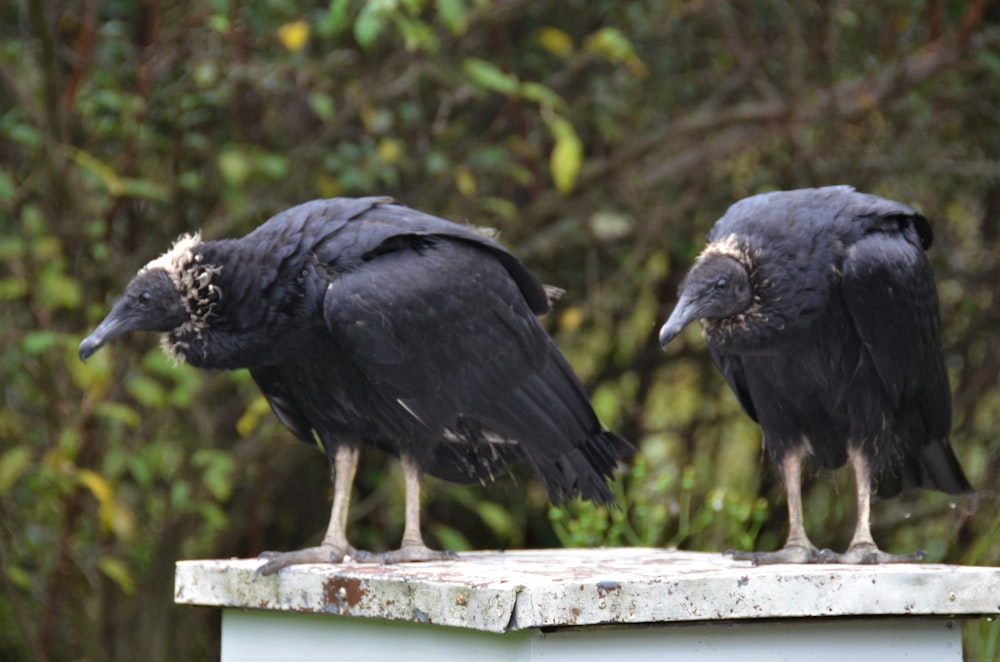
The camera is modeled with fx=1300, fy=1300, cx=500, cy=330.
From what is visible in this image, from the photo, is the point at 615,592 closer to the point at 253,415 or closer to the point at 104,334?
the point at 104,334

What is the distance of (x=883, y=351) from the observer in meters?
2.89

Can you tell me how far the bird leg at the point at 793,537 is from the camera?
9.53 ft

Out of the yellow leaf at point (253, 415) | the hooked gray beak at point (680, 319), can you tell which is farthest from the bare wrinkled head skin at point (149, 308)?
the yellow leaf at point (253, 415)

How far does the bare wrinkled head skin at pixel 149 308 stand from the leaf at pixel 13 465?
5.01 feet

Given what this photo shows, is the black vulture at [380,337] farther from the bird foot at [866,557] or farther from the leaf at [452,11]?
the leaf at [452,11]

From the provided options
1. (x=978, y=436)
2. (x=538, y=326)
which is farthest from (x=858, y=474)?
(x=978, y=436)

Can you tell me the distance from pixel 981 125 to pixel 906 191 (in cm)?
51

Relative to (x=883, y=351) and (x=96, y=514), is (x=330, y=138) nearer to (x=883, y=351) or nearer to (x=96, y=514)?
(x=96, y=514)

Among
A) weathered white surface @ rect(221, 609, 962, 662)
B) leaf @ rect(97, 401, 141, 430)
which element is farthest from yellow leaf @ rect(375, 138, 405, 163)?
weathered white surface @ rect(221, 609, 962, 662)

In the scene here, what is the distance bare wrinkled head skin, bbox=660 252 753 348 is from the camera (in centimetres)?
292

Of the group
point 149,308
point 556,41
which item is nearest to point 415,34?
point 556,41

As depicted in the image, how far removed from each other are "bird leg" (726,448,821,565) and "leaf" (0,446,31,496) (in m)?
2.55

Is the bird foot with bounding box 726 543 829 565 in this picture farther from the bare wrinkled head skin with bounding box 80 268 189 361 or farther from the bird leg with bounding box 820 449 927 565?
the bare wrinkled head skin with bounding box 80 268 189 361

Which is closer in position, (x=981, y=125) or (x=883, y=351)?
(x=883, y=351)
